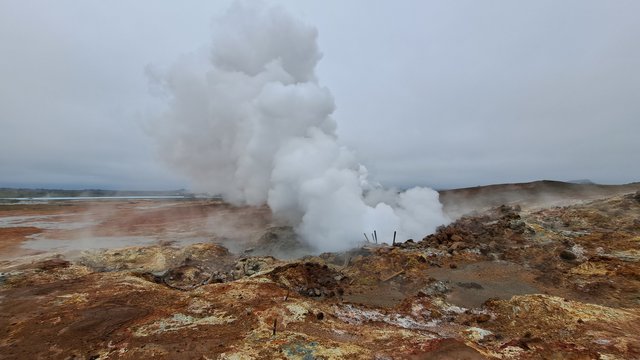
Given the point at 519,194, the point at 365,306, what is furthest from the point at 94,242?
the point at 519,194

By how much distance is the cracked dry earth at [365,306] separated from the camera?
7191 mm

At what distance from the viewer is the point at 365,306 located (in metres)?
10.5

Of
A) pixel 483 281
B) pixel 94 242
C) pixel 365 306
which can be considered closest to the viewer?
pixel 365 306

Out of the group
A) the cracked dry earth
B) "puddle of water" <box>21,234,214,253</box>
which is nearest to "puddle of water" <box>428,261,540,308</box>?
the cracked dry earth

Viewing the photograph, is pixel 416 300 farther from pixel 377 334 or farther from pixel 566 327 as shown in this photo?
pixel 566 327

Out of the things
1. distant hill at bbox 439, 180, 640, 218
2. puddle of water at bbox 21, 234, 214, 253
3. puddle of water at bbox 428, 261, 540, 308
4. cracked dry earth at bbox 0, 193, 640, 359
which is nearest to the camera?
cracked dry earth at bbox 0, 193, 640, 359

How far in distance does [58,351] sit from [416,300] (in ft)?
32.5

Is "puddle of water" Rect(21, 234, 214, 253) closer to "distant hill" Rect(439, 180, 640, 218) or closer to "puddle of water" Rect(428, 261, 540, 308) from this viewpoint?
"puddle of water" Rect(428, 261, 540, 308)

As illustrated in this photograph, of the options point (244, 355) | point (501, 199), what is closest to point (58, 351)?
point (244, 355)

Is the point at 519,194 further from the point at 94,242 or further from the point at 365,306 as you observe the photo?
the point at 94,242

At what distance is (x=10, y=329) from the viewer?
840cm

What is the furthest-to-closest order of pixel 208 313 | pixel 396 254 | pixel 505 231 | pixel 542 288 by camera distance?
pixel 505 231, pixel 396 254, pixel 542 288, pixel 208 313

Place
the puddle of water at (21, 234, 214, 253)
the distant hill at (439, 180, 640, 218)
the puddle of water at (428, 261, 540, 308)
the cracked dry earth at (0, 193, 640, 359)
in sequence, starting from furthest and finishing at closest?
the distant hill at (439, 180, 640, 218) → the puddle of water at (21, 234, 214, 253) → the puddle of water at (428, 261, 540, 308) → the cracked dry earth at (0, 193, 640, 359)

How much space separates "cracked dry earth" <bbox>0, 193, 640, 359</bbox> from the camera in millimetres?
7191
